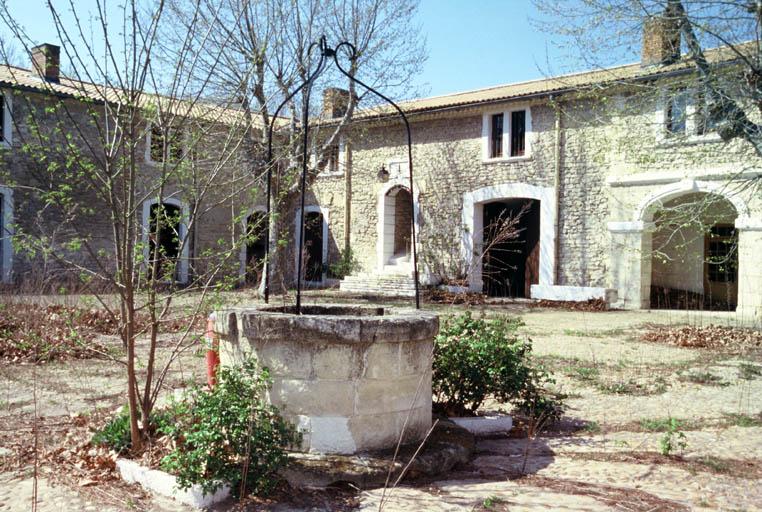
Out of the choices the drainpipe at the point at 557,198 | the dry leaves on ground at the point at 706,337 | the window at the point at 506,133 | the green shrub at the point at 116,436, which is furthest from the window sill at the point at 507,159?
the green shrub at the point at 116,436

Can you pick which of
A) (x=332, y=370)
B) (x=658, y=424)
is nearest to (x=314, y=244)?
(x=658, y=424)

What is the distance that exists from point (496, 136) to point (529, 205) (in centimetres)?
247

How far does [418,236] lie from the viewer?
18.3 meters

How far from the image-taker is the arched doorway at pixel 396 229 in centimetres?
1858

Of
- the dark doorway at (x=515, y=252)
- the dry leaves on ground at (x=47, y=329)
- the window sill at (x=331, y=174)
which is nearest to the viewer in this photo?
the dry leaves on ground at (x=47, y=329)

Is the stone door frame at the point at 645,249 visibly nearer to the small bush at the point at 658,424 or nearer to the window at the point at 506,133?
the window at the point at 506,133

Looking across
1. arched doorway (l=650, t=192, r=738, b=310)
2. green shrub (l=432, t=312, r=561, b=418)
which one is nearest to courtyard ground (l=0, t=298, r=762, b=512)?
green shrub (l=432, t=312, r=561, b=418)

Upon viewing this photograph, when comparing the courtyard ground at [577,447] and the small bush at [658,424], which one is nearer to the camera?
the courtyard ground at [577,447]

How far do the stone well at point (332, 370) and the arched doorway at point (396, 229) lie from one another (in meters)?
14.2

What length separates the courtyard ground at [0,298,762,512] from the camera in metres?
3.42

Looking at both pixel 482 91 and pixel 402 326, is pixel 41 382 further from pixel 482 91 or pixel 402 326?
pixel 482 91

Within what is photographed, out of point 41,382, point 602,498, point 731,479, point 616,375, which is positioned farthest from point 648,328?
point 41,382

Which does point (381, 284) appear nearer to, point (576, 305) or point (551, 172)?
point (576, 305)

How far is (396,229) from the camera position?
747 inches
